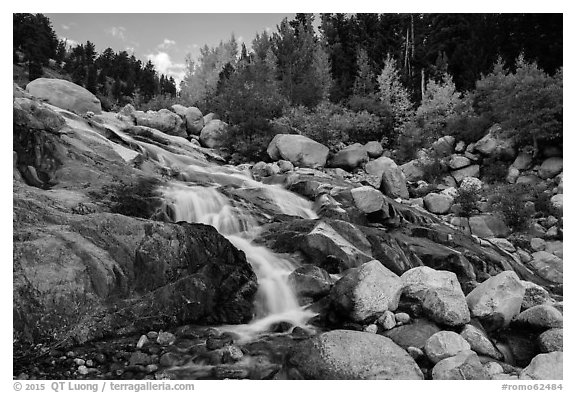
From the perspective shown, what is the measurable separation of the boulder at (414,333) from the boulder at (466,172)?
9.70m

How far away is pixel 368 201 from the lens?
824 centimetres

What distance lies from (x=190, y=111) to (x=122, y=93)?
9911 mm

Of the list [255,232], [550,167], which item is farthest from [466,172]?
[255,232]

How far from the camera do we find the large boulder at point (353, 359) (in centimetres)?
339

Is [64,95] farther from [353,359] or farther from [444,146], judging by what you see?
[353,359]

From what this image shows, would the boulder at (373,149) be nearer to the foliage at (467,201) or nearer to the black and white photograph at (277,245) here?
the black and white photograph at (277,245)

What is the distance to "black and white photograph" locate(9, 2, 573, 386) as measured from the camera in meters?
3.51

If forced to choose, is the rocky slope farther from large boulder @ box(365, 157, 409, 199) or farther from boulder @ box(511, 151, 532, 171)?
boulder @ box(511, 151, 532, 171)

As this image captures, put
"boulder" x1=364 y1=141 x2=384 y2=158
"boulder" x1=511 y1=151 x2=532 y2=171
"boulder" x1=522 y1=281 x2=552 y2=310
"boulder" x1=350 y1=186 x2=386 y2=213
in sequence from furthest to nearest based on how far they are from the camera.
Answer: "boulder" x1=364 y1=141 x2=384 y2=158 < "boulder" x1=511 y1=151 x2=532 y2=171 < "boulder" x1=350 y1=186 x2=386 y2=213 < "boulder" x1=522 y1=281 x2=552 y2=310

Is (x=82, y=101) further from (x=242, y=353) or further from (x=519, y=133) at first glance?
(x=519, y=133)

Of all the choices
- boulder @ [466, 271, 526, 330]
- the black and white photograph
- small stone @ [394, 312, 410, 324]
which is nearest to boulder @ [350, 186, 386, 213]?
the black and white photograph

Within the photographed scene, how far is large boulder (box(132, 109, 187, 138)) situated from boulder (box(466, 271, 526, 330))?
13.2 metres

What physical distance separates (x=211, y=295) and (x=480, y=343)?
2.80 metres

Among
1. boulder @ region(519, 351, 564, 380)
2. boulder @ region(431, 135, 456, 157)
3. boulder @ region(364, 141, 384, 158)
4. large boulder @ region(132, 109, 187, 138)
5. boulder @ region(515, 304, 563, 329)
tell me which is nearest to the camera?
boulder @ region(519, 351, 564, 380)
